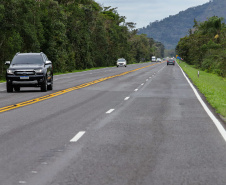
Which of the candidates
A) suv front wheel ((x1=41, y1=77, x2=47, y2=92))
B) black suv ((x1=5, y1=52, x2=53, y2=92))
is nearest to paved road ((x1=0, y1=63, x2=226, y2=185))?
black suv ((x1=5, y1=52, x2=53, y2=92))

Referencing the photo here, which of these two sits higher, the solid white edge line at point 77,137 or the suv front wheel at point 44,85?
the solid white edge line at point 77,137

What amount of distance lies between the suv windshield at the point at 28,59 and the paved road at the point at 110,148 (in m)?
9.68

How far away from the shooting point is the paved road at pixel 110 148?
623 cm

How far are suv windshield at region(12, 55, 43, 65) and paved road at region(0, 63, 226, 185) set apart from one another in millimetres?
9684

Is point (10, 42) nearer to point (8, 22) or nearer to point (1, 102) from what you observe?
point (8, 22)

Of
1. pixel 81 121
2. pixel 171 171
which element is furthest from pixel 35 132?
pixel 171 171

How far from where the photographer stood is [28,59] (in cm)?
2434

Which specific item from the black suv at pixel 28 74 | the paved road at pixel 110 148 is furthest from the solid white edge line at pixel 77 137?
the black suv at pixel 28 74

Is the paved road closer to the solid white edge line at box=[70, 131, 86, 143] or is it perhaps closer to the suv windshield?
the solid white edge line at box=[70, 131, 86, 143]

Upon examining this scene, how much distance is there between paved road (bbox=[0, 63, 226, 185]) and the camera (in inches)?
245

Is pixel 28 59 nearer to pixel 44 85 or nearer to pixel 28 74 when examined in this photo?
pixel 28 74

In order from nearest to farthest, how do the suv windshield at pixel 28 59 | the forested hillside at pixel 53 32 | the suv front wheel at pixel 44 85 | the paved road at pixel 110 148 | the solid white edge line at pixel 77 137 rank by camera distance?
the paved road at pixel 110 148, the solid white edge line at pixel 77 137, the suv front wheel at pixel 44 85, the suv windshield at pixel 28 59, the forested hillside at pixel 53 32

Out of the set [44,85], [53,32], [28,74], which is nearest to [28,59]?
[28,74]

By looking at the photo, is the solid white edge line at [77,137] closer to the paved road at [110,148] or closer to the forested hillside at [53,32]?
the paved road at [110,148]
